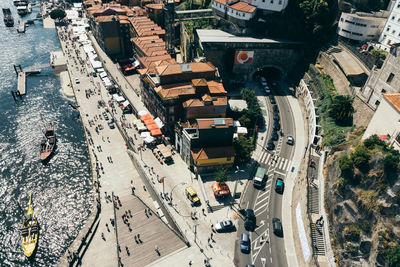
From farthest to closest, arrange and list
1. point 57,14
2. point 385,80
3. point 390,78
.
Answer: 1. point 57,14
2. point 385,80
3. point 390,78

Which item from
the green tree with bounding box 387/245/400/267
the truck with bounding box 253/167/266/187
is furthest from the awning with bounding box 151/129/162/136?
the green tree with bounding box 387/245/400/267

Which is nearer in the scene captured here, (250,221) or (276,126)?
(250,221)

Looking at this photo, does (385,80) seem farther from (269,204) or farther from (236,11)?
(236,11)

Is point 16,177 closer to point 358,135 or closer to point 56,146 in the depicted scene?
point 56,146

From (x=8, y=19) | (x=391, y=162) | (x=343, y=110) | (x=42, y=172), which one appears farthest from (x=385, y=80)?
(x=8, y=19)

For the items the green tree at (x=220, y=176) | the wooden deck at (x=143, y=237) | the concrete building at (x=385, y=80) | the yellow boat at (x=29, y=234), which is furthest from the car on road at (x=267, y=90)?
the yellow boat at (x=29, y=234)

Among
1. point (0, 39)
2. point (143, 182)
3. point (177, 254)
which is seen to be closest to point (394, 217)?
point (177, 254)
